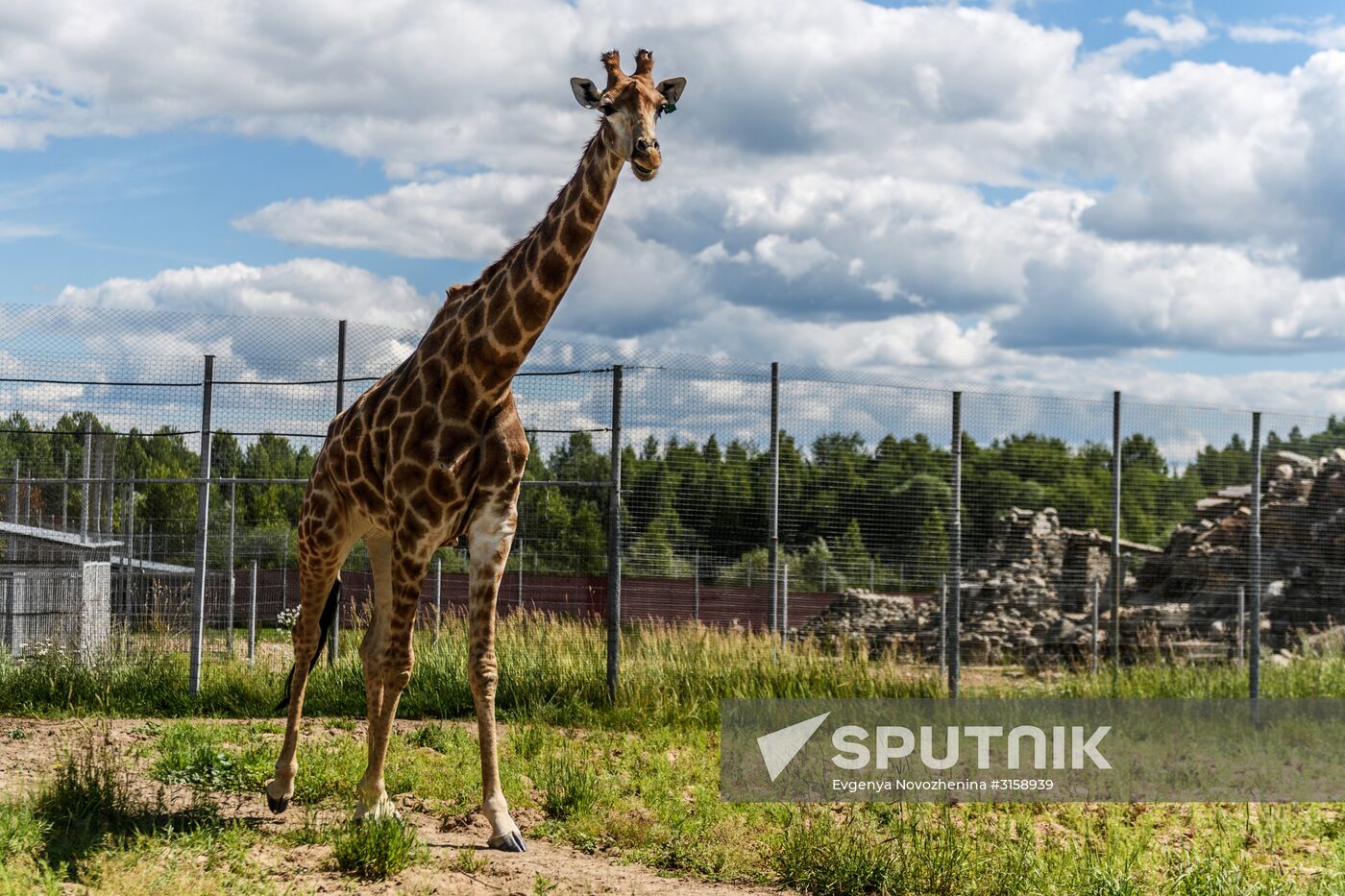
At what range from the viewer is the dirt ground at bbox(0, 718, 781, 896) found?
5.58 meters

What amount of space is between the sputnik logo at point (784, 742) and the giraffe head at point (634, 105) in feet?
14.6

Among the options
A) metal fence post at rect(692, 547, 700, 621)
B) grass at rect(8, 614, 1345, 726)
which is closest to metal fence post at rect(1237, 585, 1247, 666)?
grass at rect(8, 614, 1345, 726)

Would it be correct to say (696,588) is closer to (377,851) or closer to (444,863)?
(444,863)

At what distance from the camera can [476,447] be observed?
649cm

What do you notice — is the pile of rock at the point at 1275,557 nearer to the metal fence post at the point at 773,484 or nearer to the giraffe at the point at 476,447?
the metal fence post at the point at 773,484

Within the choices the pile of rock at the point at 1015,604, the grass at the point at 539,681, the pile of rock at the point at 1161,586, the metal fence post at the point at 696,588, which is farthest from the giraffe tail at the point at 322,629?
the pile of rock at the point at 1015,604

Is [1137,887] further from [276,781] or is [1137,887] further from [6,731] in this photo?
[6,731]

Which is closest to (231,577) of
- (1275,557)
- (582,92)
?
(582,92)

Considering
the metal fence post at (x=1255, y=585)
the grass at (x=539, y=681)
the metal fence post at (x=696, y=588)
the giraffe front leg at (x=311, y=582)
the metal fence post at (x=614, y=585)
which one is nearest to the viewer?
the giraffe front leg at (x=311, y=582)

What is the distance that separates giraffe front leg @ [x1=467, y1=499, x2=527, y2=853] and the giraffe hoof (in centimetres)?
4

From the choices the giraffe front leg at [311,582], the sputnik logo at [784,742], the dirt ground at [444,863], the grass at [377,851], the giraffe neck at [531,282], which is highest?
the giraffe neck at [531,282]

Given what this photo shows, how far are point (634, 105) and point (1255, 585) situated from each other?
30.7ft

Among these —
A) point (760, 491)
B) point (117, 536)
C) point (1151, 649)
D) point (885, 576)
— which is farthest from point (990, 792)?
point (117, 536)

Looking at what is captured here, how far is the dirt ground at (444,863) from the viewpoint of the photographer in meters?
5.58
